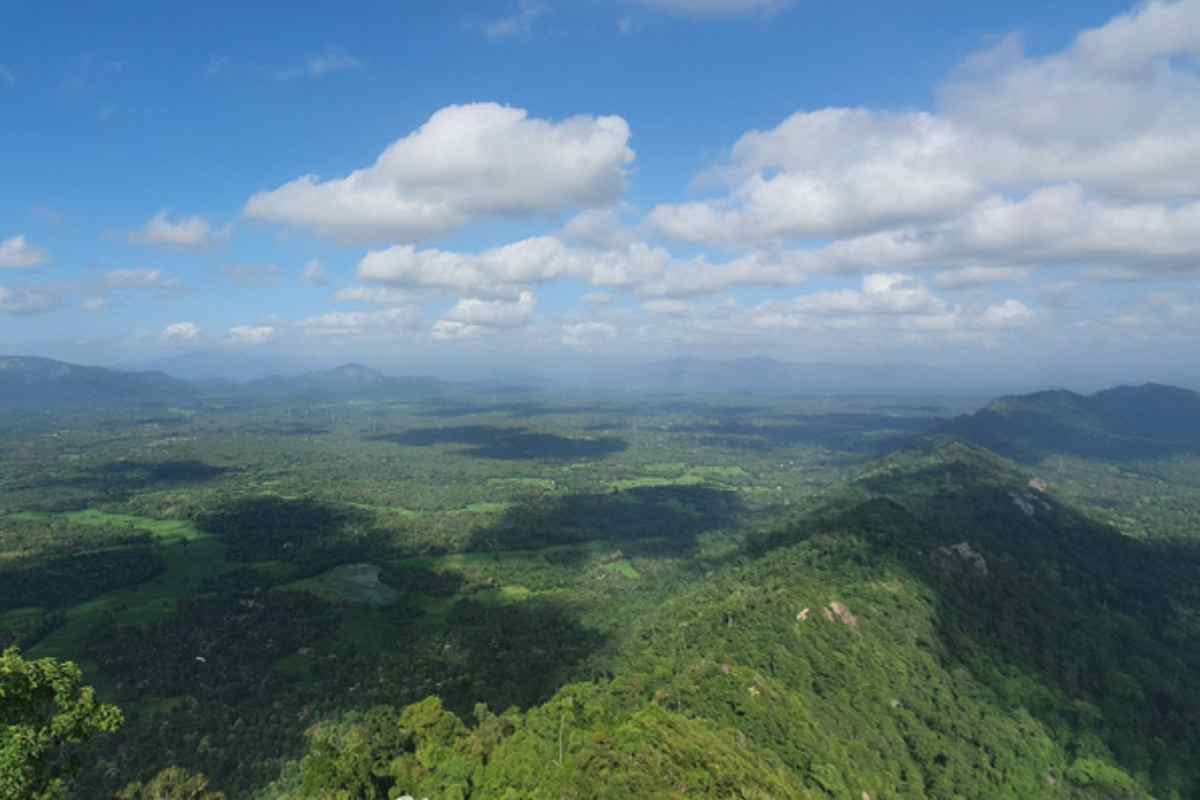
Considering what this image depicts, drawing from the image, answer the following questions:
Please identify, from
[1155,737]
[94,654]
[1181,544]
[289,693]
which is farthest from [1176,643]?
[94,654]

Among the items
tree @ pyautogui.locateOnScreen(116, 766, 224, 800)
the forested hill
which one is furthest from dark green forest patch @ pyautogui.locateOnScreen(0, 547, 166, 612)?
tree @ pyautogui.locateOnScreen(116, 766, 224, 800)

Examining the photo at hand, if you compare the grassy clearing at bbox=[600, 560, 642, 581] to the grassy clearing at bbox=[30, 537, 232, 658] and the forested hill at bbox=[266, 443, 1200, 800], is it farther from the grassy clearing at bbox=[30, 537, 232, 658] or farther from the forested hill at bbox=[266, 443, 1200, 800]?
the grassy clearing at bbox=[30, 537, 232, 658]

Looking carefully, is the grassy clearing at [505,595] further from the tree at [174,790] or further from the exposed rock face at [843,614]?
the tree at [174,790]

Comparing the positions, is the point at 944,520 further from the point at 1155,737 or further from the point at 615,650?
the point at 615,650

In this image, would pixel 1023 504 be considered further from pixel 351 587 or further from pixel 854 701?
pixel 351 587

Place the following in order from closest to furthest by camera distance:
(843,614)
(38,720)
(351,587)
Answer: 1. (38,720)
2. (843,614)
3. (351,587)

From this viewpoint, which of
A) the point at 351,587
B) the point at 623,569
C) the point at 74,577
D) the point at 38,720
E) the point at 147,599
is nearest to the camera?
the point at 38,720

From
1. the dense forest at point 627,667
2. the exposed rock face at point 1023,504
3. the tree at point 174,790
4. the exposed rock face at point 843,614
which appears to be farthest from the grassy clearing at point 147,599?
the exposed rock face at point 1023,504

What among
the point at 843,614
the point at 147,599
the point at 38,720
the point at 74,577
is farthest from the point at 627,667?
the point at 74,577
